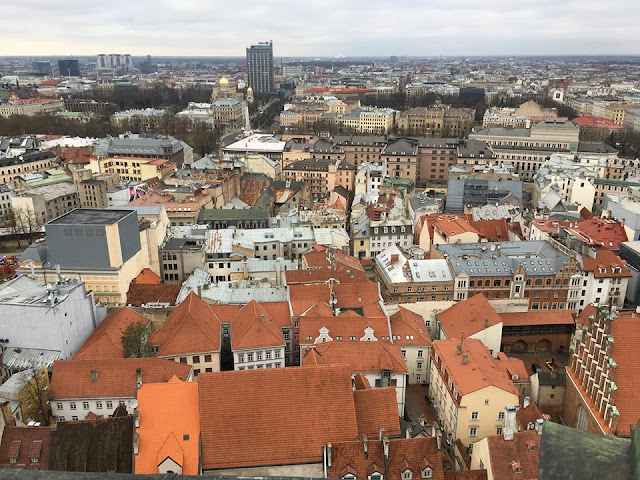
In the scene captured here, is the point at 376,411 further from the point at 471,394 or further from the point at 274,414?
the point at 471,394

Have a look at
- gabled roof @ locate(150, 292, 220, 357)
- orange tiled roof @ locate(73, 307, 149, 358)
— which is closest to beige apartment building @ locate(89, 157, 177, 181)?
orange tiled roof @ locate(73, 307, 149, 358)

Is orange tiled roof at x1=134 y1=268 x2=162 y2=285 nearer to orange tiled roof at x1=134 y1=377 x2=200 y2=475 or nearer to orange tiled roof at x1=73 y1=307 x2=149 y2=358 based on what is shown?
orange tiled roof at x1=73 y1=307 x2=149 y2=358

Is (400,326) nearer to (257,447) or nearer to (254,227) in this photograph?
(257,447)

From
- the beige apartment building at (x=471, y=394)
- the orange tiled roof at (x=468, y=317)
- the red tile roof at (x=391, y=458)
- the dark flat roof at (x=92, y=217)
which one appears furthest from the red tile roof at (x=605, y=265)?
the dark flat roof at (x=92, y=217)

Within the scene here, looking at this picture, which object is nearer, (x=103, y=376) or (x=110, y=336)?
(x=103, y=376)

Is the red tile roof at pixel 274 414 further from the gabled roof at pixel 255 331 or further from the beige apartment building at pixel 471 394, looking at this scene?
the gabled roof at pixel 255 331

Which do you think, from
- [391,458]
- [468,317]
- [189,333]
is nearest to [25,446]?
[189,333]
